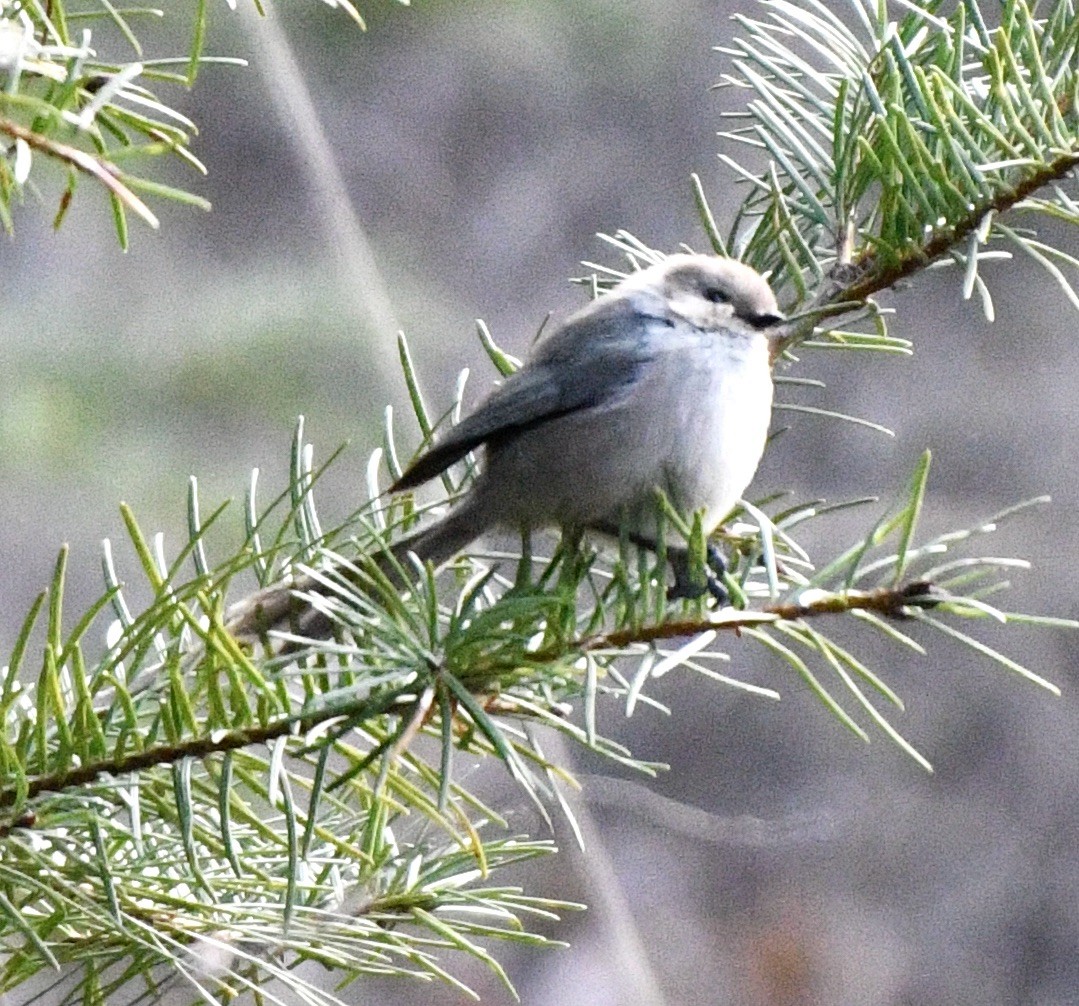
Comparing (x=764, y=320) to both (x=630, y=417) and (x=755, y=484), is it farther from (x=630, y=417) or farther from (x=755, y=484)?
(x=755, y=484)

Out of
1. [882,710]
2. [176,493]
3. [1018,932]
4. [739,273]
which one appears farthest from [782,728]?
[739,273]

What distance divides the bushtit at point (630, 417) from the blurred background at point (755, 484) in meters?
1.60

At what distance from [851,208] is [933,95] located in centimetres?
9

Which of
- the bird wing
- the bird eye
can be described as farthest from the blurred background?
the bird eye

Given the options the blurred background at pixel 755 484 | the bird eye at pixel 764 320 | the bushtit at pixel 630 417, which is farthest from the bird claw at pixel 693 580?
the blurred background at pixel 755 484

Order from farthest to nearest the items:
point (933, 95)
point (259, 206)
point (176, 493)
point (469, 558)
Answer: point (259, 206), point (176, 493), point (469, 558), point (933, 95)

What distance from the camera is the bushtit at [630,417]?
37.9 inches

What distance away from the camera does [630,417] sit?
1082 mm

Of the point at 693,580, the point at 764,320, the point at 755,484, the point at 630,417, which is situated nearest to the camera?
the point at 693,580

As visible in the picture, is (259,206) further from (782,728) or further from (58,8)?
(58,8)

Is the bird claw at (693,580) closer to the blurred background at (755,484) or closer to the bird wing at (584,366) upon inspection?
the bird wing at (584,366)

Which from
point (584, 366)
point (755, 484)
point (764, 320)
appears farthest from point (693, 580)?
point (755, 484)

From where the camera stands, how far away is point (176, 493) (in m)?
2.68

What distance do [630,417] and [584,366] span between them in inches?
2.3
